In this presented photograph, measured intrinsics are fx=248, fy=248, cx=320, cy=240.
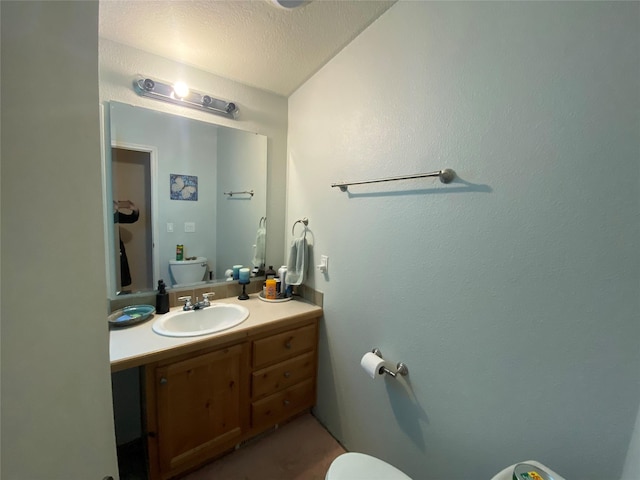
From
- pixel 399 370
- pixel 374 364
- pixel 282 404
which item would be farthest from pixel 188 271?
pixel 399 370

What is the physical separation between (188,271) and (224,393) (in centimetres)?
84

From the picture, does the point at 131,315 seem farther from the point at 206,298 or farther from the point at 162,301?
the point at 206,298

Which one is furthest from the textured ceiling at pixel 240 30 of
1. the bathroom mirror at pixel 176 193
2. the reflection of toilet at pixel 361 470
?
the reflection of toilet at pixel 361 470

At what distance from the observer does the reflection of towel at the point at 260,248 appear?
202cm

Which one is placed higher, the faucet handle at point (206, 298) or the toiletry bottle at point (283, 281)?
the toiletry bottle at point (283, 281)

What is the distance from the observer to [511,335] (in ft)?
2.82

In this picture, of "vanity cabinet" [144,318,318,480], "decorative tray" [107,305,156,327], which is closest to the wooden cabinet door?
"vanity cabinet" [144,318,318,480]

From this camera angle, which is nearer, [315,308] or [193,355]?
[193,355]

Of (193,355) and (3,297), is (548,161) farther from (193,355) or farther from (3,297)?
(193,355)

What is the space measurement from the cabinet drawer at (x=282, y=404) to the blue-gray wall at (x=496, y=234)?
0.42 m

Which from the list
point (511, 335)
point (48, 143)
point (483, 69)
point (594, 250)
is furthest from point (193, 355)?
point (483, 69)

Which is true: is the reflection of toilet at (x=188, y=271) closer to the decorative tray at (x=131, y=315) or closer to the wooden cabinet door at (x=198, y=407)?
the decorative tray at (x=131, y=315)

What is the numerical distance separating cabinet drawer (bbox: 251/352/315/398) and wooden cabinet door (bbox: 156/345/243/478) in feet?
0.37

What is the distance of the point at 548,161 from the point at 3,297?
1.26 meters
